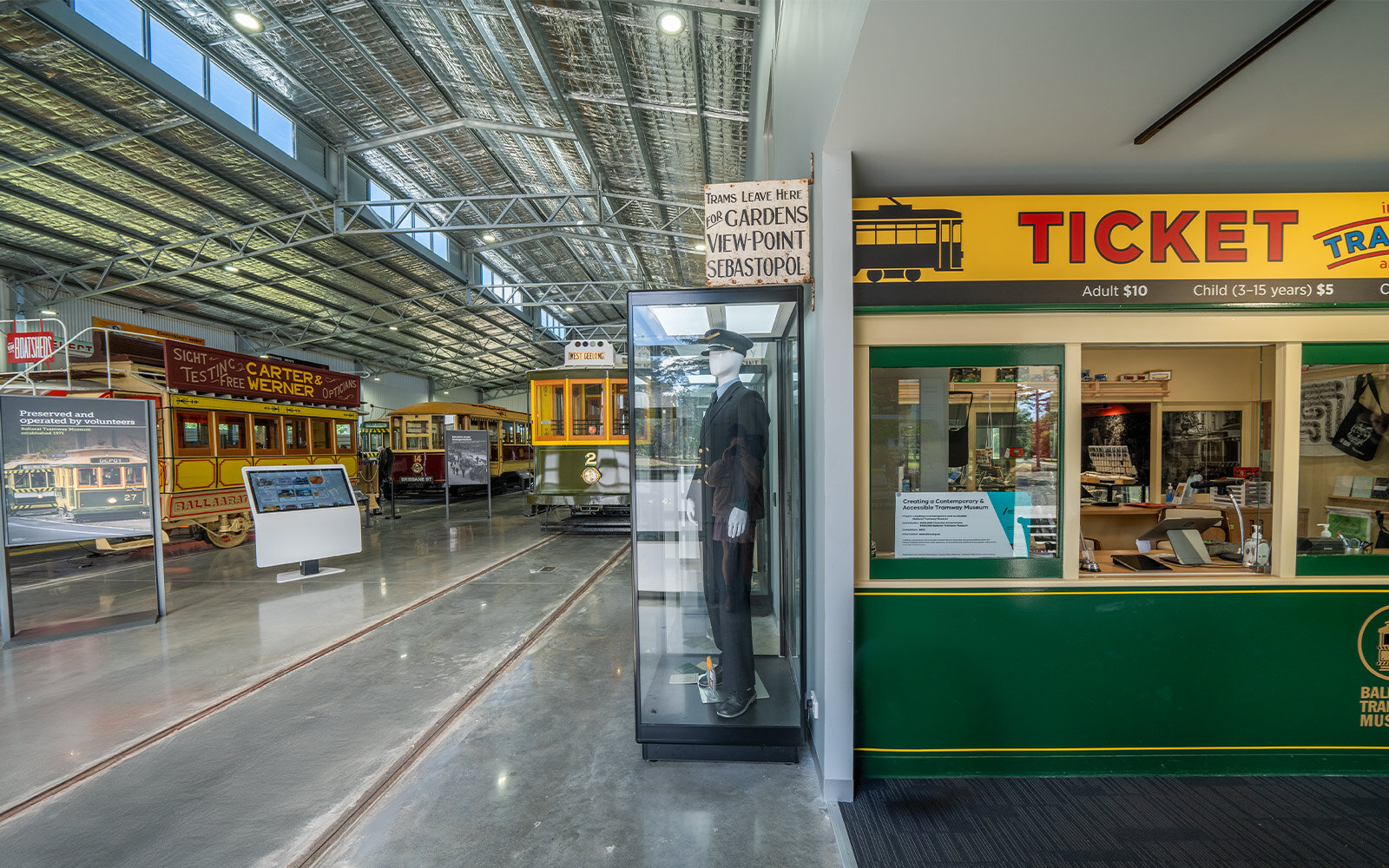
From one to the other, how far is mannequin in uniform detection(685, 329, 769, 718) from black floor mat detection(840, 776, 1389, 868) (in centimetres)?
79

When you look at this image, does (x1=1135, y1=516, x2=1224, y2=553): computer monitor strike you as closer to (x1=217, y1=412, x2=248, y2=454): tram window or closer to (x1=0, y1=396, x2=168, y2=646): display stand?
(x1=0, y1=396, x2=168, y2=646): display stand

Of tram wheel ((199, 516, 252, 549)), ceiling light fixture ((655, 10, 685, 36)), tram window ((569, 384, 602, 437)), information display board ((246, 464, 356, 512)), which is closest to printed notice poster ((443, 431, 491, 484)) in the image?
tram wheel ((199, 516, 252, 549))

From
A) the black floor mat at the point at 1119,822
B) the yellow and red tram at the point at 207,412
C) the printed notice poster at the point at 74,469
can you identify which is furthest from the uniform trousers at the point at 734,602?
the yellow and red tram at the point at 207,412

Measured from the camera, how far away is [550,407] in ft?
28.5

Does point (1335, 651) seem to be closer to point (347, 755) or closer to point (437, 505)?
point (347, 755)

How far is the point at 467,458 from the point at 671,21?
29.9 ft

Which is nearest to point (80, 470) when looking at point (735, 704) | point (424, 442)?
point (735, 704)

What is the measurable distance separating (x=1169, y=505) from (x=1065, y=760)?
3134 mm

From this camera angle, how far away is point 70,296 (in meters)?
11.1

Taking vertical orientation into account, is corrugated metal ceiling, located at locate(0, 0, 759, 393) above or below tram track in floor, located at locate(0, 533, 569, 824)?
above

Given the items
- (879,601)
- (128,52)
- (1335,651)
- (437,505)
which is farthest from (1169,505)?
(437,505)

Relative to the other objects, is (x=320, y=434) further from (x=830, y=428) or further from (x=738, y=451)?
(x=830, y=428)

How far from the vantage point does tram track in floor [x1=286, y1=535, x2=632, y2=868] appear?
2104mm

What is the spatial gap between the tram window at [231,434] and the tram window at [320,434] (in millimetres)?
1412
